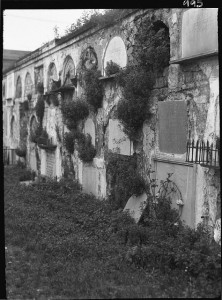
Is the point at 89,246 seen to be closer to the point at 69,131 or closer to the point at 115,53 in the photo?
the point at 69,131

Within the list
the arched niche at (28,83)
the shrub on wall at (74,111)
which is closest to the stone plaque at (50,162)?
the shrub on wall at (74,111)

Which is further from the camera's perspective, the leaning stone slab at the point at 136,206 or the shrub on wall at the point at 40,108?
the shrub on wall at the point at 40,108

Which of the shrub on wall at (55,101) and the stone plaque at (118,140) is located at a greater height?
the shrub on wall at (55,101)

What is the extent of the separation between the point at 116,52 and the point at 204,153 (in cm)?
181

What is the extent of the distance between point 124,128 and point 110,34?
1.22 m

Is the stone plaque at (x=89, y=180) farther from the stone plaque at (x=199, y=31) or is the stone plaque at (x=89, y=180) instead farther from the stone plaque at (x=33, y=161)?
the stone plaque at (x=199, y=31)

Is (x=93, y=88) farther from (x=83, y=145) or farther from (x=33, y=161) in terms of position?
(x=33, y=161)

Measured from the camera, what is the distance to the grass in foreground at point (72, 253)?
12.4ft

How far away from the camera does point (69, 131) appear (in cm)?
546

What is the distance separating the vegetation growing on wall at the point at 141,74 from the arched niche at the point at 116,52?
0.15 metres
